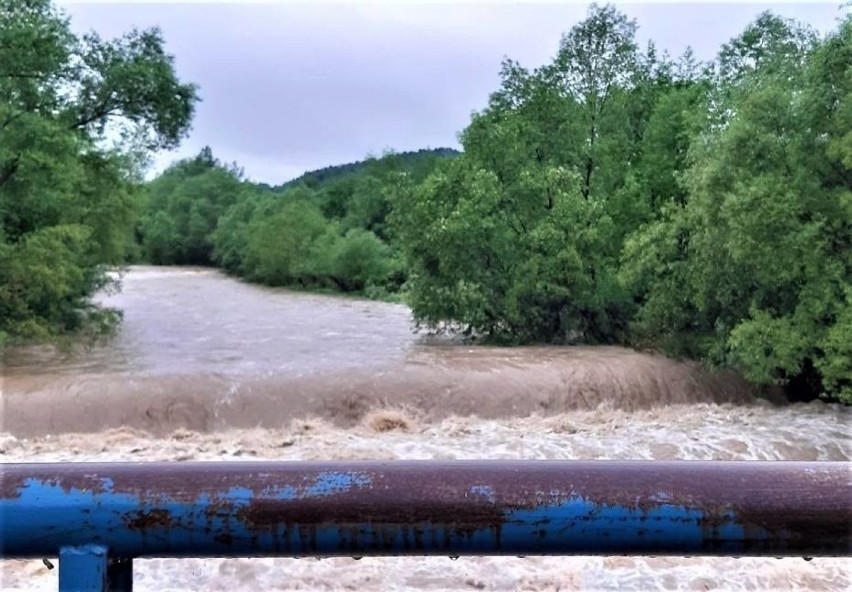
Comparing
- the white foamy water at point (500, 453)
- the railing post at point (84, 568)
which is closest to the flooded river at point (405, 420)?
the white foamy water at point (500, 453)

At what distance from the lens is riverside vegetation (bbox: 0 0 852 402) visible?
1242 centimetres

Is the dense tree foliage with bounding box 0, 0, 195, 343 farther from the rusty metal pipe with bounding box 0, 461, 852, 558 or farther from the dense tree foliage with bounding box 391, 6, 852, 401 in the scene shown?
the rusty metal pipe with bounding box 0, 461, 852, 558

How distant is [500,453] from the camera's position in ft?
32.7

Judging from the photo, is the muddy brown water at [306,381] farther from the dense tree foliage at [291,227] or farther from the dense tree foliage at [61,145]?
the dense tree foliage at [291,227]

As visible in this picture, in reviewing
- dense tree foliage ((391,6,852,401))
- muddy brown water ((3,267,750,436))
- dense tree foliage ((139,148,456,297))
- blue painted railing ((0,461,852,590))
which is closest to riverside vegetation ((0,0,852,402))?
dense tree foliage ((391,6,852,401))

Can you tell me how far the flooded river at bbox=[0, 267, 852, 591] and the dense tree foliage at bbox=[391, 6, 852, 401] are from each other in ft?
4.46

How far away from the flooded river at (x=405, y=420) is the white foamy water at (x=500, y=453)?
0.02 meters

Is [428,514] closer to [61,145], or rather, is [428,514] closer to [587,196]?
[61,145]

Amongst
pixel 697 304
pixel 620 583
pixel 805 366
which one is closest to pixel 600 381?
pixel 697 304

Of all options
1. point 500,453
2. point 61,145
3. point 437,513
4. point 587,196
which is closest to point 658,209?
point 587,196

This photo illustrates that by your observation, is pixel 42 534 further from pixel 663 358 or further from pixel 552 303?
pixel 552 303

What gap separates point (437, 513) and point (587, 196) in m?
18.6

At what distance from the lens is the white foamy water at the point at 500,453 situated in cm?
629

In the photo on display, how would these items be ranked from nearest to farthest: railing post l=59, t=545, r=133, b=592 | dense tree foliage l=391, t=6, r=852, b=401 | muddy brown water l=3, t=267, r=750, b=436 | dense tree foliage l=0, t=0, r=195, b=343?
railing post l=59, t=545, r=133, b=592 < muddy brown water l=3, t=267, r=750, b=436 < dense tree foliage l=391, t=6, r=852, b=401 < dense tree foliage l=0, t=0, r=195, b=343
